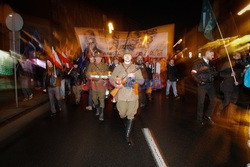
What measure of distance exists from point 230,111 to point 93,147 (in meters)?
4.52

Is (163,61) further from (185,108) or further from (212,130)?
(212,130)

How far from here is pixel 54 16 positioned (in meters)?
20.2

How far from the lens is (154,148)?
15.8 feet

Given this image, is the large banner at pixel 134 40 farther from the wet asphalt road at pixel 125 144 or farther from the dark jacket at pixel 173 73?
the wet asphalt road at pixel 125 144

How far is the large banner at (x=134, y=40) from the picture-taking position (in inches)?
463

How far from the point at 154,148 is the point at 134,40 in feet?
26.4

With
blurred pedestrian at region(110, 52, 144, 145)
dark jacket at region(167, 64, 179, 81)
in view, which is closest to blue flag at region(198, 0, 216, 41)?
blurred pedestrian at region(110, 52, 144, 145)

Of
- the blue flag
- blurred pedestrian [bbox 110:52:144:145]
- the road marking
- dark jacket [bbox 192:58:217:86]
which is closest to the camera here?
the road marking

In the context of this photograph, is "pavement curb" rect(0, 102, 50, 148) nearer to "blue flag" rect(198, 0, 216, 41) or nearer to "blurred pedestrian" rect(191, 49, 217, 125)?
"blurred pedestrian" rect(191, 49, 217, 125)

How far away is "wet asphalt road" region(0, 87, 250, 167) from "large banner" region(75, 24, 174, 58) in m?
4.98

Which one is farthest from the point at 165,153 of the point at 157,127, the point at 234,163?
the point at 157,127

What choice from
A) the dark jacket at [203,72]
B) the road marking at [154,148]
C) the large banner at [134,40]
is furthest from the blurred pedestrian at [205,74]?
the large banner at [134,40]

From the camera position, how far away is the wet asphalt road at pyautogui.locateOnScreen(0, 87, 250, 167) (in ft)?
13.8

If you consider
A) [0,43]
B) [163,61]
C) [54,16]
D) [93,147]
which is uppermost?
[54,16]
